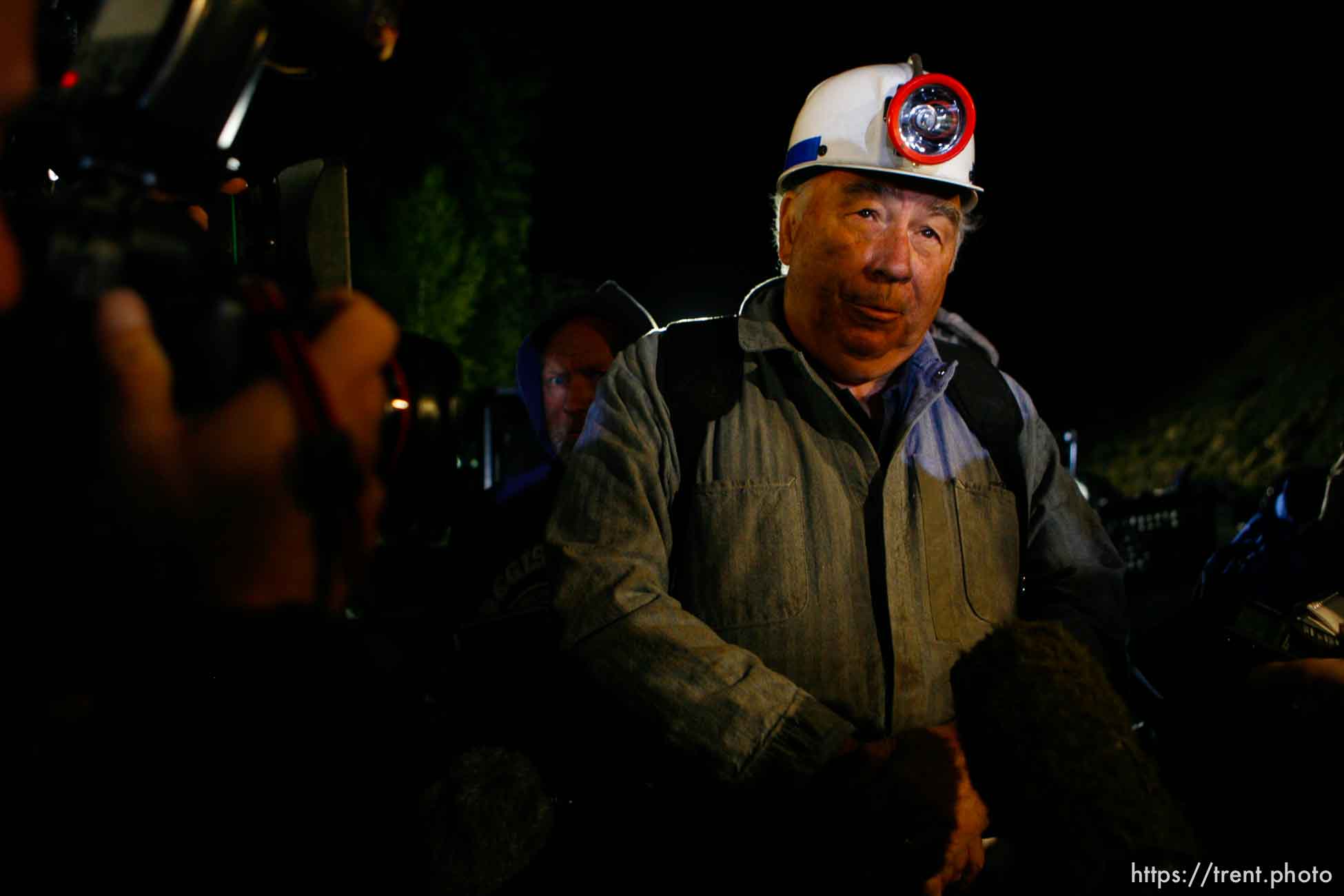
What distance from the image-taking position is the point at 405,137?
72.8 feet

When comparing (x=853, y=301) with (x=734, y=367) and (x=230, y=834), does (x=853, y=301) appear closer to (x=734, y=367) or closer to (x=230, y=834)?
(x=734, y=367)

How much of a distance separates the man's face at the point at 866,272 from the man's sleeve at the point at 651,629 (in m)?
0.54

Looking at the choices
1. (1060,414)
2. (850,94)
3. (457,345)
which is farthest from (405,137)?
(850,94)

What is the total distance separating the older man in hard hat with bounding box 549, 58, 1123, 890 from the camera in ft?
5.94

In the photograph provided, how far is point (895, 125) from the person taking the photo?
7.40 ft

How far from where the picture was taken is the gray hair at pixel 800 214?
2463 mm

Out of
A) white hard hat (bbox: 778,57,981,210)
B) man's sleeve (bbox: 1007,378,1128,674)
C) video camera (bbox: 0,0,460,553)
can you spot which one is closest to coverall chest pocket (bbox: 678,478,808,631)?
man's sleeve (bbox: 1007,378,1128,674)

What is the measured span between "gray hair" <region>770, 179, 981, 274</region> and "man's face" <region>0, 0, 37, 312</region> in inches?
74.6

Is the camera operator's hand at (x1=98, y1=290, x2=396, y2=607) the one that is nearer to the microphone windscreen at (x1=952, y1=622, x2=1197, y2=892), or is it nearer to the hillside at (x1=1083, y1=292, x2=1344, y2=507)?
the microphone windscreen at (x1=952, y1=622, x2=1197, y2=892)

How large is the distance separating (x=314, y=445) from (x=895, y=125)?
6.23 feet

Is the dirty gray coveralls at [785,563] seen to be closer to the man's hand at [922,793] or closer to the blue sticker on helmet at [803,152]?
the man's hand at [922,793]

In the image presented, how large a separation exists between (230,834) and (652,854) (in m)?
1.18

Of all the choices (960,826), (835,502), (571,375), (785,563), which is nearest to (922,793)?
(960,826)

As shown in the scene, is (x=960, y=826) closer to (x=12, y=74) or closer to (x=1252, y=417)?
(x=12, y=74)
